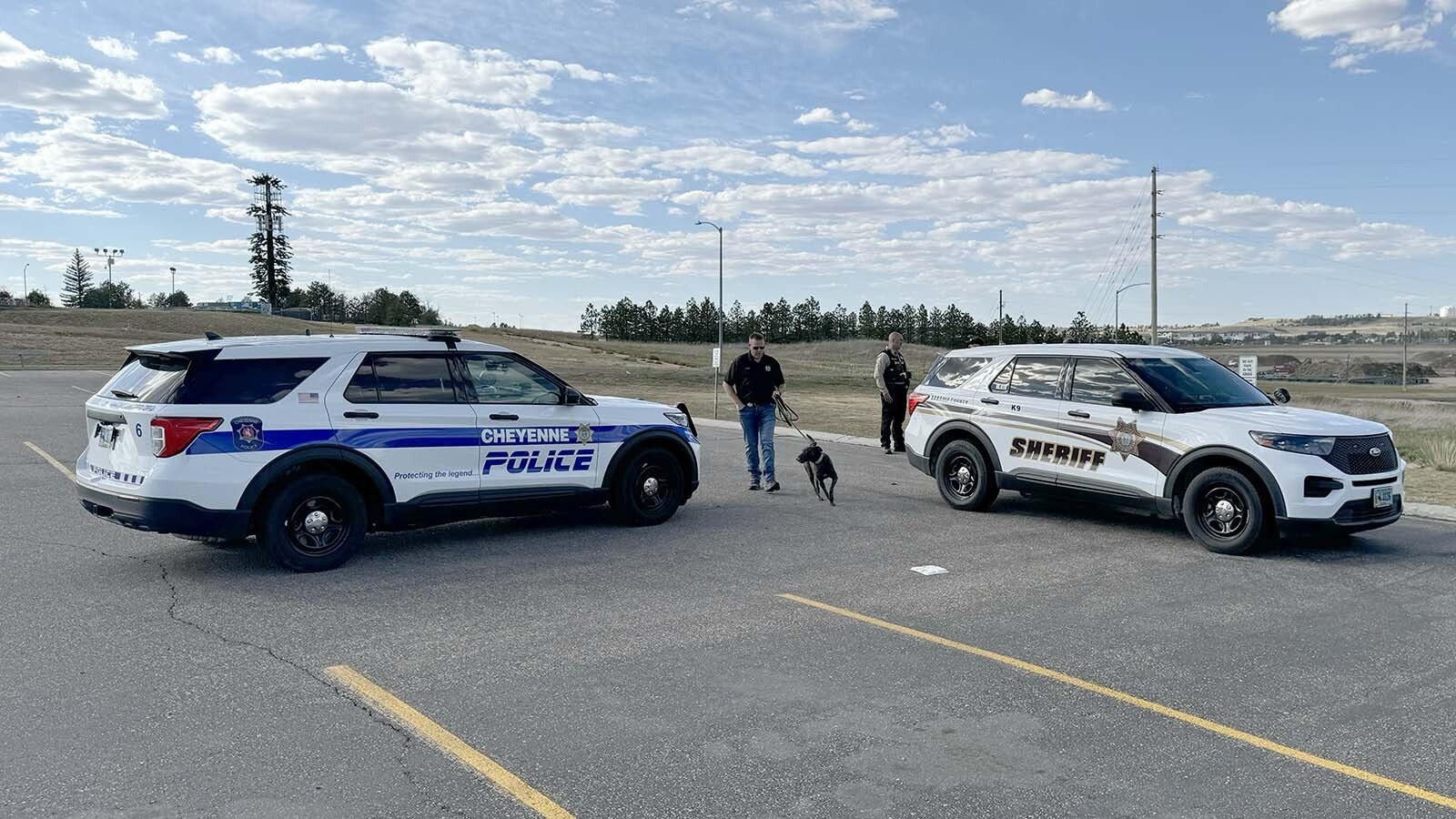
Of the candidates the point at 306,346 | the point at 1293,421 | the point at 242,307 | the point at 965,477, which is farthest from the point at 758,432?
the point at 242,307

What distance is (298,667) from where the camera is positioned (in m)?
5.57

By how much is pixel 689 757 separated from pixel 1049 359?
7.11 m

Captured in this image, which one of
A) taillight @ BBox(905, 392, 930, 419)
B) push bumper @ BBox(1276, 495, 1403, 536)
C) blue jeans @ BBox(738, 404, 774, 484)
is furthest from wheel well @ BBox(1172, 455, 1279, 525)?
blue jeans @ BBox(738, 404, 774, 484)

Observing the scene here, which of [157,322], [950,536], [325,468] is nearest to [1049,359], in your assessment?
[950,536]

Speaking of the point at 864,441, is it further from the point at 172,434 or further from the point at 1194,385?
the point at 172,434

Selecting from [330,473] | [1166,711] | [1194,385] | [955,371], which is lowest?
[1166,711]

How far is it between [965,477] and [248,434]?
6703 millimetres

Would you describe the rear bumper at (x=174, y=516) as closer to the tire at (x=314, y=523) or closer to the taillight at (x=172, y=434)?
the tire at (x=314, y=523)

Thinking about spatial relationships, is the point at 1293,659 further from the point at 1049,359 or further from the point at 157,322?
the point at 157,322

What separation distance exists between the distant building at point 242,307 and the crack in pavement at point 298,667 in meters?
109

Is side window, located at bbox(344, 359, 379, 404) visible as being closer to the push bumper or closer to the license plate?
the push bumper

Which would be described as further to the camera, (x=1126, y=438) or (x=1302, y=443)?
(x=1126, y=438)

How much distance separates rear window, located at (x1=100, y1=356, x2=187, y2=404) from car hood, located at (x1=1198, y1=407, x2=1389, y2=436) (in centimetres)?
796

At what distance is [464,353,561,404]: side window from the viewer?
8.70m
